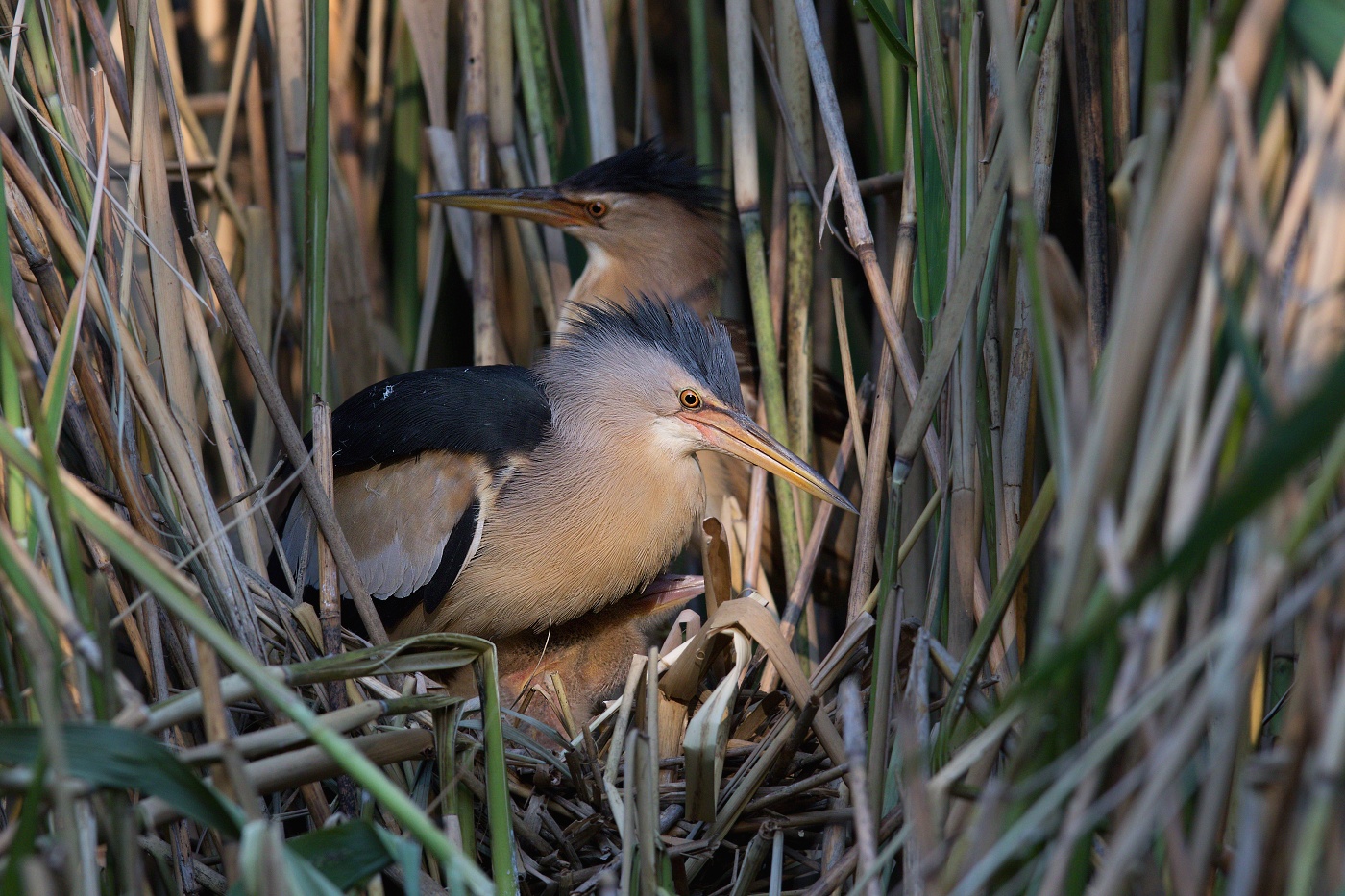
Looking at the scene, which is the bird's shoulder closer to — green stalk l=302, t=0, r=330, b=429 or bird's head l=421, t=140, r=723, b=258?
green stalk l=302, t=0, r=330, b=429

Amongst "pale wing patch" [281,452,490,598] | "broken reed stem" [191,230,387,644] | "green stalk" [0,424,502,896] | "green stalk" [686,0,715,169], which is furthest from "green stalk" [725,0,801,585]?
"green stalk" [0,424,502,896]

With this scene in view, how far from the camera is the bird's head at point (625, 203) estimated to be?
2.27m

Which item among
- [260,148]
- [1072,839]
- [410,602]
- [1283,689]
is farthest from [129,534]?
[260,148]

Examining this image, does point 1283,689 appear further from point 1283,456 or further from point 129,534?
point 129,534

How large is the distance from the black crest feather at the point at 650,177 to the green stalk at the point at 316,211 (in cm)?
79

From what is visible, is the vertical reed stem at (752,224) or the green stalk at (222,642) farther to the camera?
the vertical reed stem at (752,224)

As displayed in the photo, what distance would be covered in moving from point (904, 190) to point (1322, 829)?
107 centimetres

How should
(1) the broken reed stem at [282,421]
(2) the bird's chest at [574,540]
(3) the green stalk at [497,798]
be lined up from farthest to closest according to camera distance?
(2) the bird's chest at [574,540]
(1) the broken reed stem at [282,421]
(3) the green stalk at [497,798]

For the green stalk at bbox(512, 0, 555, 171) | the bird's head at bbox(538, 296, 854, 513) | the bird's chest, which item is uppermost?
the green stalk at bbox(512, 0, 555, 171)

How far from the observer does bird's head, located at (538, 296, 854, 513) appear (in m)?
1.96

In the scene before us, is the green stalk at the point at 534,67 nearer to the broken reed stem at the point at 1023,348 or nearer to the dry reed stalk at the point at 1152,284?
the broken reed stem at the point at 1023,348

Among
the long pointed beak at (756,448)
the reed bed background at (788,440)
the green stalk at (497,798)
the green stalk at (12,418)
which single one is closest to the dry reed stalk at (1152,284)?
the reed bed background at (788,440)

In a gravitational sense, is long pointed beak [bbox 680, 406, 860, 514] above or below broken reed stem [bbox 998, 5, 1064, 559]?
below

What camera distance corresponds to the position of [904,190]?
1.61 meters
